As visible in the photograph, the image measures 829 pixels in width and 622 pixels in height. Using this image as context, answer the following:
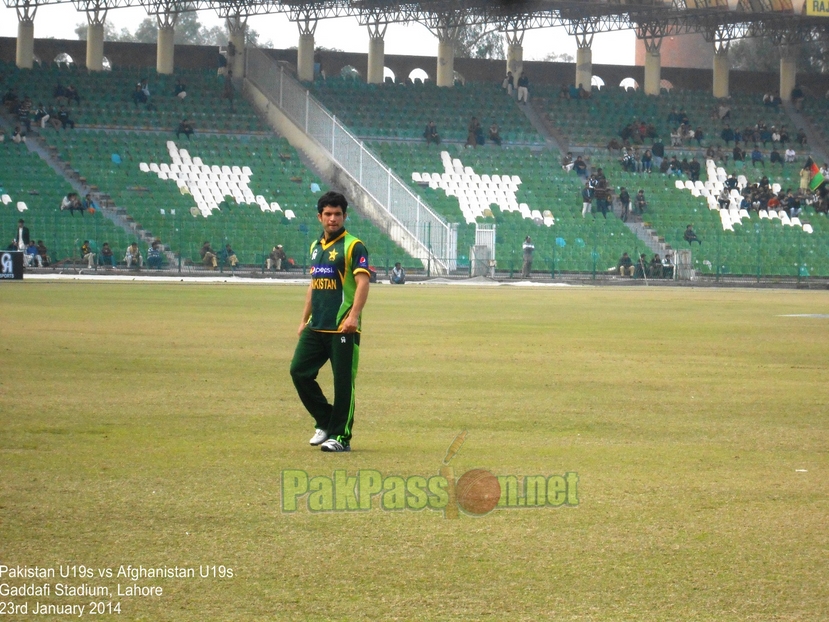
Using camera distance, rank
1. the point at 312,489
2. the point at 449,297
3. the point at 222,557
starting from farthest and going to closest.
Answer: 1. the point at 449,297
2. the point at 312,489
3. the point at 222,557

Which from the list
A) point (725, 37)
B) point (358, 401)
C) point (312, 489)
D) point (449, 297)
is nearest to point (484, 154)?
point (725, 37)

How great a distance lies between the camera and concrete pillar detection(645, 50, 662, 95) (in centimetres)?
6288

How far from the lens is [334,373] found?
28.4 ft

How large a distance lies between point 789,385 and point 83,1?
47.0 metres

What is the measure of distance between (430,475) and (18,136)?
43.6m

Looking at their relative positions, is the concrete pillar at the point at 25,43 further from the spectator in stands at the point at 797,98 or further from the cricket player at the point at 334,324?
the cricket player at the point at 334,324

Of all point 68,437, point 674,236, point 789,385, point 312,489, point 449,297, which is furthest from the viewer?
point 674,236

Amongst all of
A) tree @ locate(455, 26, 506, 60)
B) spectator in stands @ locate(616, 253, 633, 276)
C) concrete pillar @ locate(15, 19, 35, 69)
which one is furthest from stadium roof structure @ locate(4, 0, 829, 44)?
tree @ locate(455, 26, 506, 60)

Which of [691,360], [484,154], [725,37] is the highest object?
[725,37]

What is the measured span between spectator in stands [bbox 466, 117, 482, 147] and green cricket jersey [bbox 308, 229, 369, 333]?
1856 inches

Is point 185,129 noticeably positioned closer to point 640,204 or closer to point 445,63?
point 445,63

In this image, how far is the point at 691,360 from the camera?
16.1 meters

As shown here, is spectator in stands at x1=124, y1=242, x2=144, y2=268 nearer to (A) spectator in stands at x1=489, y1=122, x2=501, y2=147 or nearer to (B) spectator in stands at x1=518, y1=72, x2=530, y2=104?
(A) spectator in stands at x1=489, y1=122, x2=501, y2=147

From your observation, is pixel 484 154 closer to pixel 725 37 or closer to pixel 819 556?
pixel 725 37
